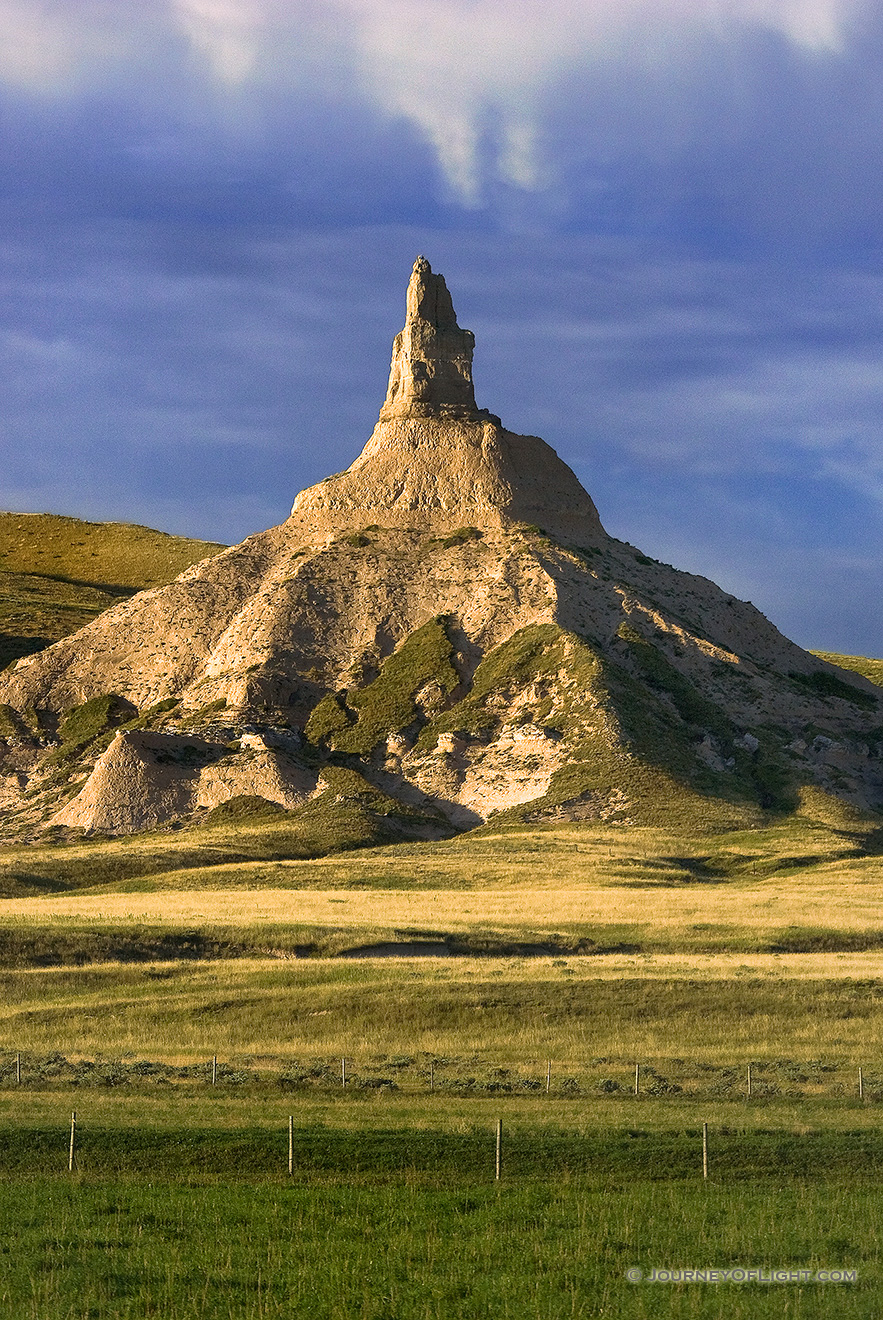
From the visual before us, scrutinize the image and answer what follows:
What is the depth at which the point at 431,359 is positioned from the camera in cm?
13875

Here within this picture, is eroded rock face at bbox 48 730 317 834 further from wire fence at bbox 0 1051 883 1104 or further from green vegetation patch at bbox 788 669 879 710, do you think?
wire fence at bbox 0 1051 883 1104

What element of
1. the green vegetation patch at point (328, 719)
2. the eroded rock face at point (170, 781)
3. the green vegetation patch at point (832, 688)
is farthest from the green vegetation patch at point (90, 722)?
the green vegetation patch at point (832, 688)

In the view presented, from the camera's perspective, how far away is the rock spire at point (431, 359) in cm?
13812

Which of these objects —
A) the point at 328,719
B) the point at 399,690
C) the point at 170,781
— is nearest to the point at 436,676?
the point at 399,690

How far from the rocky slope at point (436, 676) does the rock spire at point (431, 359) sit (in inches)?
8.1

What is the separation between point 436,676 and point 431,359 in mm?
35814

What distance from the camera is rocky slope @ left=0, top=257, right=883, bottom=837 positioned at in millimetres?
108250

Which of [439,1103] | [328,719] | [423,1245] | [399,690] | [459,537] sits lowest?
[423,1245]

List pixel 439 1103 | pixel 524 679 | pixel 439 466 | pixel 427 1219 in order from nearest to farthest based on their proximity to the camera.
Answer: pixel 427 1219, pixel 439 1103, pixel 524 679, pixel 439 466

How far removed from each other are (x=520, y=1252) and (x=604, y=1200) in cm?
320

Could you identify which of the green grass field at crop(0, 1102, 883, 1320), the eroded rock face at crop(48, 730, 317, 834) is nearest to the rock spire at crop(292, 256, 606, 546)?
the eroded rock face at crop(48, 730, 317, 834)

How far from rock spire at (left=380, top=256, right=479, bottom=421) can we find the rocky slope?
21cm

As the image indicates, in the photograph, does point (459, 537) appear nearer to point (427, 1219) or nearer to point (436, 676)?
point (436, 676)

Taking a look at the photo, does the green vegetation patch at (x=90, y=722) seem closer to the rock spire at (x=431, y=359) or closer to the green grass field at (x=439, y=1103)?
the rock spire at (x=431, y=359)
